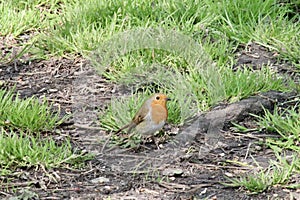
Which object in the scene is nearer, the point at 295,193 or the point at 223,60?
the point at 295,193

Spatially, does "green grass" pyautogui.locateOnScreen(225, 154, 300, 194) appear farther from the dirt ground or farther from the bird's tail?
the bird's tail

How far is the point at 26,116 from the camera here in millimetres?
4566

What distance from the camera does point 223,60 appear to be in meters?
5.27

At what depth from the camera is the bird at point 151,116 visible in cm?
423

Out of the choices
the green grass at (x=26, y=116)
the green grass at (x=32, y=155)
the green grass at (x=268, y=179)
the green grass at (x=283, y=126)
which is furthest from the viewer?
the green grass at (x=26, y=116)

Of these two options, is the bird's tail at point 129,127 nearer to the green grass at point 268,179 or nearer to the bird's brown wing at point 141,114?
the bird's brown wing at point 141,114

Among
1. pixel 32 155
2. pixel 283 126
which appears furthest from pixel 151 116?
pixel 283 126

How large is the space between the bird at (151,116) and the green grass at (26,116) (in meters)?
0.63

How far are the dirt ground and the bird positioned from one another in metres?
0.18

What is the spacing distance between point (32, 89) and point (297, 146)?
77.1 inches

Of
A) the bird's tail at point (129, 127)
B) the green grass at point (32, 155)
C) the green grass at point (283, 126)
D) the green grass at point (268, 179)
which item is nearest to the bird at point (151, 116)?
the bird's tail at point (129, 127)

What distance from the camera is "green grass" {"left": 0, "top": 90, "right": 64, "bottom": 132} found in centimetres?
456

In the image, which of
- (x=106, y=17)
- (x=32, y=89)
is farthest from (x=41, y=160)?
(x=106, y=17)

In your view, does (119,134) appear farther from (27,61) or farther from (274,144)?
(27,61)
